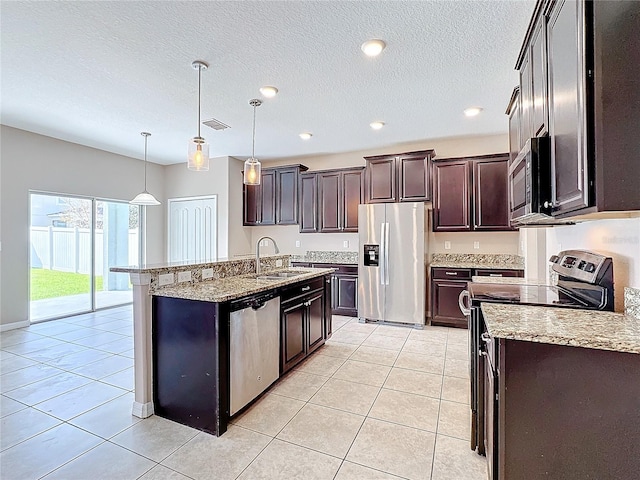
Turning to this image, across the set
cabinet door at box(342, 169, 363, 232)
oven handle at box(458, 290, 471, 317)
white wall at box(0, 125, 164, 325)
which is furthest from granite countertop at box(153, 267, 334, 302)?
white wall at box(0, 125, 164, 325)

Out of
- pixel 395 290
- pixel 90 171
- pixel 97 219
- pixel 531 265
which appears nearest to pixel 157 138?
pixel 90 171

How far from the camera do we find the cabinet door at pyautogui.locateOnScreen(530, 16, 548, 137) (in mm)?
1668

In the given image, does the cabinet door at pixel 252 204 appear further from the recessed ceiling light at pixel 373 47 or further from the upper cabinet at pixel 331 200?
the recessed ceiling light at pixel 373 47

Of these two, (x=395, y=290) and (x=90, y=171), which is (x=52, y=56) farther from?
(x=395, y=290)

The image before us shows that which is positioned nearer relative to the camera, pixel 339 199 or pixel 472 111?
pixel 472 111

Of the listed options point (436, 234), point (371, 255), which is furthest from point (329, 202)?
point (436, 234)

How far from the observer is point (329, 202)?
5.36m

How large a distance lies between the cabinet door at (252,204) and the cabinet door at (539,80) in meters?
4.72

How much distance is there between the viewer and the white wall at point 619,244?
1552 mm

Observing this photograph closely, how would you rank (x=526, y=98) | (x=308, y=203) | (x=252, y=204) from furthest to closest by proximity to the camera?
(x=252, y=204)
(x=308, y=203)
(x=526, y=98)

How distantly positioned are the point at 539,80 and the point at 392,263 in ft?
10.0

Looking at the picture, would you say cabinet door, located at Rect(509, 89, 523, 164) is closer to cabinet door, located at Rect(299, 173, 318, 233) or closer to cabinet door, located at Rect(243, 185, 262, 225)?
cabinet door, located at Rect(299, 173, 318, 233)

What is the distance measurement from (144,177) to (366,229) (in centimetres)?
441

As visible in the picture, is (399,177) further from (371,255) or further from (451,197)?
(371,255)
